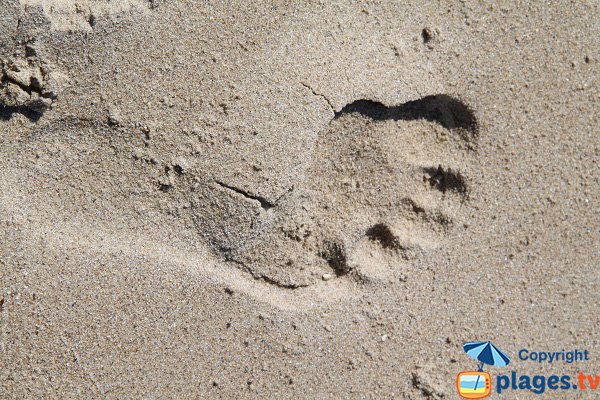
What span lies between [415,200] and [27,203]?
3.70 feet

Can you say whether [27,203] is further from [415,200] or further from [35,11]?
[415,200]

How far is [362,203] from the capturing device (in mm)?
1635

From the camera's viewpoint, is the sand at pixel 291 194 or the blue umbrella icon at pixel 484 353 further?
the blue umbrella icon at pixel 484 353

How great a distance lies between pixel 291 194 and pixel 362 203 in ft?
0.74

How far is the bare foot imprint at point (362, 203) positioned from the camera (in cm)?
158

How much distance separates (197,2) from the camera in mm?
1518

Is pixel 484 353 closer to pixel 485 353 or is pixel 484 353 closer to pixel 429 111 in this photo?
pixel 485 353

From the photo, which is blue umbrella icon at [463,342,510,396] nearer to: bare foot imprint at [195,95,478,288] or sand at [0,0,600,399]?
sand at [0,0,600,399]

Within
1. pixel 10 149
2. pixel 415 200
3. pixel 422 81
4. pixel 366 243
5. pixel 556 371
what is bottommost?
pixel 556 371

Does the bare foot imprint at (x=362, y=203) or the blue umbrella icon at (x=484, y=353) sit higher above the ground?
the bare foot imprint at (x=362, y=203)

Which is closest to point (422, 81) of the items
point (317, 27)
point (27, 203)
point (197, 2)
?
point (317, 27)

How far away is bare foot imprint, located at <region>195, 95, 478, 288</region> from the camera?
A: 158 cm

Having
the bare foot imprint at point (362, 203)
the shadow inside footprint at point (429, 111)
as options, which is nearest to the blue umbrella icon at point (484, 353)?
the bare foot imprint at point (362, 203)

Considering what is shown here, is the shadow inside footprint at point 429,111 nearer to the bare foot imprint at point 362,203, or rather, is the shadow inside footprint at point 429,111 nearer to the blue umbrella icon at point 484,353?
the bare foot imprint at point 362,203
